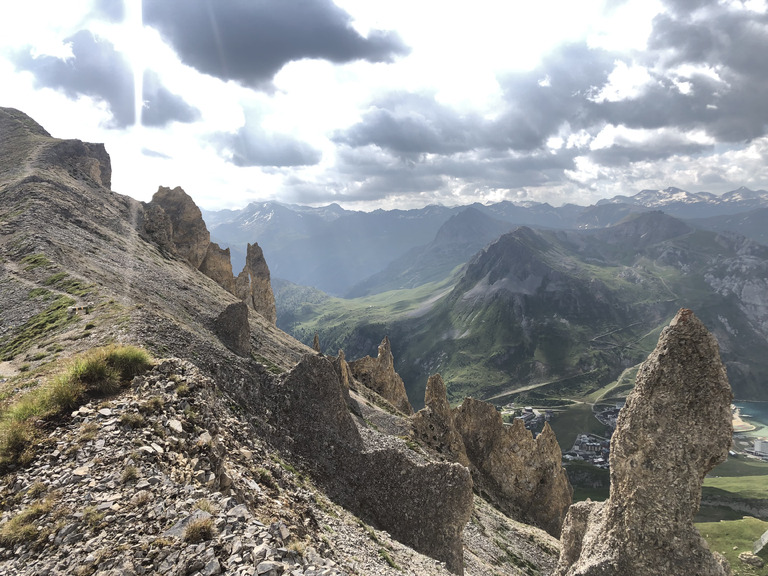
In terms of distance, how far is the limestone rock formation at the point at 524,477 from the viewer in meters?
65.3

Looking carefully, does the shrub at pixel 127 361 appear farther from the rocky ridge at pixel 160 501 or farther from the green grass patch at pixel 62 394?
the rocky ridge at pixel 160 501

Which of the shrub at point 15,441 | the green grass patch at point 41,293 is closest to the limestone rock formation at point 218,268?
the green grass patch at point 41,293

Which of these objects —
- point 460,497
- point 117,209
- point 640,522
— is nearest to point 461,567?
point 460,497

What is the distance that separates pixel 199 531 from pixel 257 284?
13404cm

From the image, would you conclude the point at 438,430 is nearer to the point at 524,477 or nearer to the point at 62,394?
the point at 524,477

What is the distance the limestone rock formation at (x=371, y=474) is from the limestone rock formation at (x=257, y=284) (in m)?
103

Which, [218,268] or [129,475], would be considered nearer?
[129,475]

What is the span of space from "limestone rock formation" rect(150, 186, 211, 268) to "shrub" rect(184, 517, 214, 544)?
113 metres

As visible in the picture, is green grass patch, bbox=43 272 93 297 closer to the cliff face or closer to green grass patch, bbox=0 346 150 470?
green grass patch, bbox=0 346 150 470

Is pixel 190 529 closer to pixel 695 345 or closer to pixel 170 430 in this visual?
pixel 170 430

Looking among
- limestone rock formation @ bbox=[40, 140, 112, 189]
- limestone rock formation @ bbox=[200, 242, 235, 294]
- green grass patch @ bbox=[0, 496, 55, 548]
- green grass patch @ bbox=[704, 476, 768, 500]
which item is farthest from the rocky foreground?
green grass patch @ bbox=[704, 476, 768, 500]

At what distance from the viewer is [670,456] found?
23250 mm

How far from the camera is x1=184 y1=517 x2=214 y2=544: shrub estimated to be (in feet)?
37.4

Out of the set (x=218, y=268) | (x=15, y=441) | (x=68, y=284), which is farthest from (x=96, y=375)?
(x=218, y=268)
